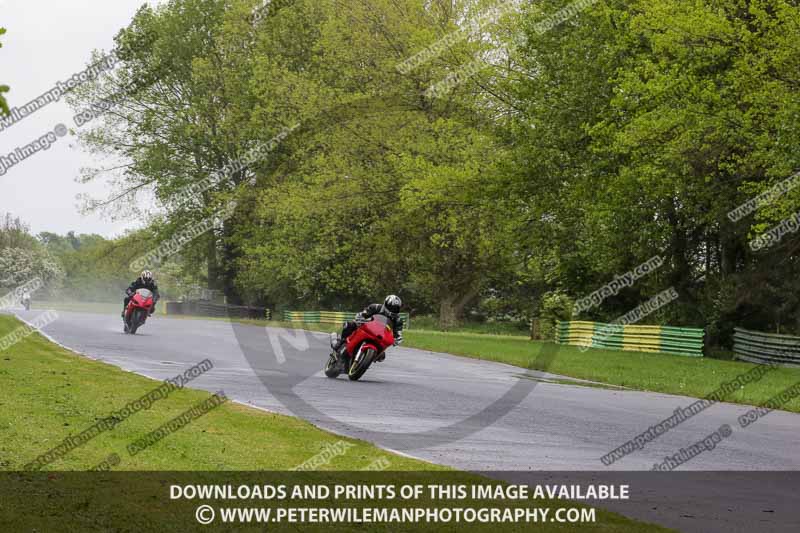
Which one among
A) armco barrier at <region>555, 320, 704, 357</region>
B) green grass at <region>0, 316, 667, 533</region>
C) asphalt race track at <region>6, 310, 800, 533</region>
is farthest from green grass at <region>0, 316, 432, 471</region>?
armco barrier at <region>555, 320, 704, 357</region>

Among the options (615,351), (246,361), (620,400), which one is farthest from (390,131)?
(620,400)

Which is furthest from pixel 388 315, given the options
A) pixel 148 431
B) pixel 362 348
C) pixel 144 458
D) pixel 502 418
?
pixel 144 458

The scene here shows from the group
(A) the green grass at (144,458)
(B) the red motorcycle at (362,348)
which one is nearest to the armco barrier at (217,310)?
(B) the red motorcycle at (362,348)

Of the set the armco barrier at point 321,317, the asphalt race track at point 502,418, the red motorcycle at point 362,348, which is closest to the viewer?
the asphalt race track at point 502,418

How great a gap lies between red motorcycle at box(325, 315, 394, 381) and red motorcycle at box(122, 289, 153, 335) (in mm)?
12983

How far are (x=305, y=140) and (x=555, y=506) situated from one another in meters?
49.7

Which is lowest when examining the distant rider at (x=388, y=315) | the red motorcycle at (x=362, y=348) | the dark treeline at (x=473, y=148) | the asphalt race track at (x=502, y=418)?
the asphalt race track at (x=502, y=418)

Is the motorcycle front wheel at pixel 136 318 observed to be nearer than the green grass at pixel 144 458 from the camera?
No

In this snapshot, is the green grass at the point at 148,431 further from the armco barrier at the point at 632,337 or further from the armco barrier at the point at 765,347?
the armco barrier at the point at 632,337

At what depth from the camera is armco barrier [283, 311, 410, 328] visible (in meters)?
57.6

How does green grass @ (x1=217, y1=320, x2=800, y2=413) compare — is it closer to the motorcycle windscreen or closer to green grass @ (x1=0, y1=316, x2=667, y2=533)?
the motorcycle windscreen

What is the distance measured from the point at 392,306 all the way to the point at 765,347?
790 inches

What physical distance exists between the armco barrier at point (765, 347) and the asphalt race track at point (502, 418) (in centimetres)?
1069

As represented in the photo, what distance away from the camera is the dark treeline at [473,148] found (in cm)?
3303
